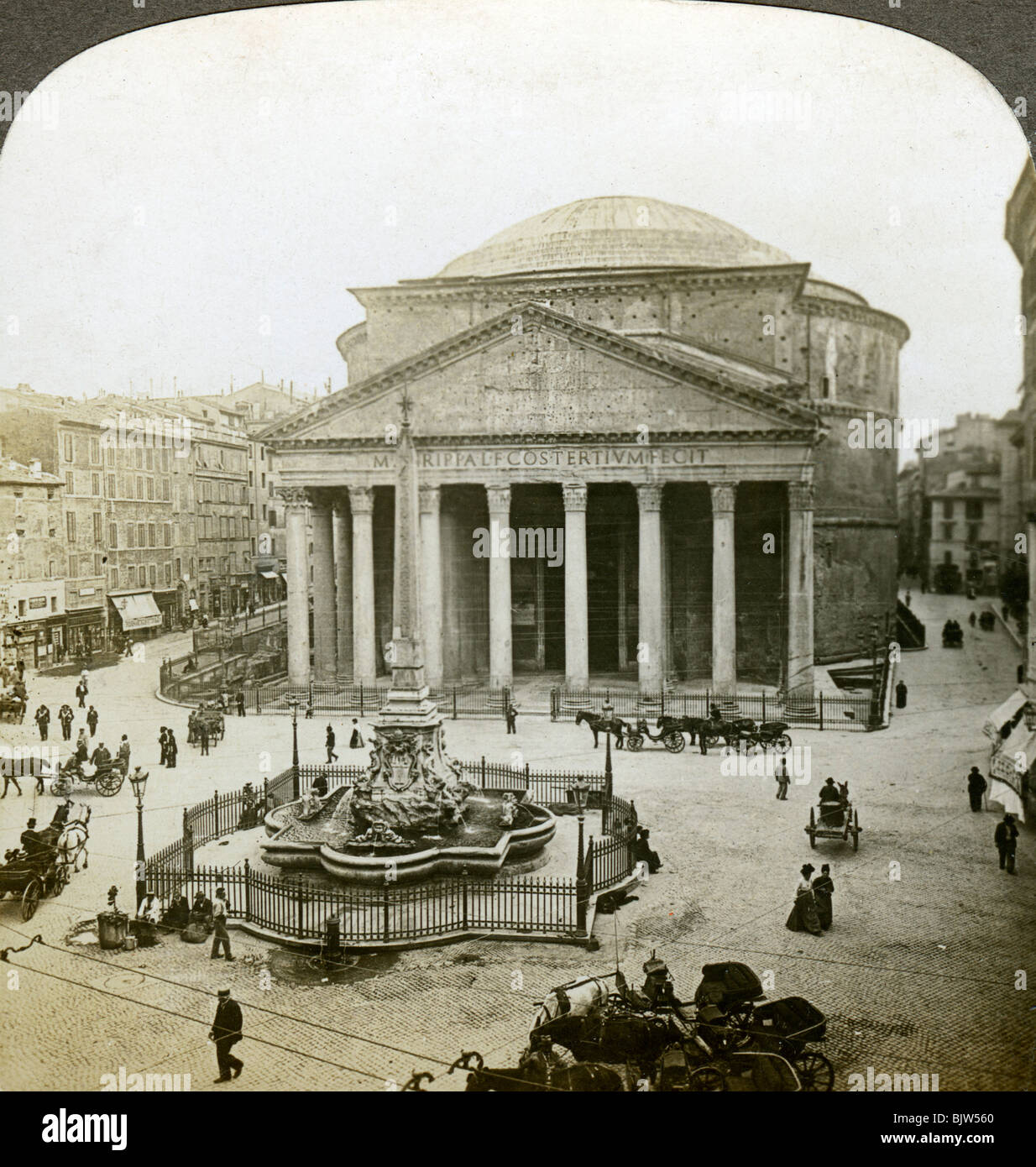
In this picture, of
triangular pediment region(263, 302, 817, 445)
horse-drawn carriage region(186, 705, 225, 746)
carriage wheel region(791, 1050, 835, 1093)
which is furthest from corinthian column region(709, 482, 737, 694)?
horse-drawn carriage region(186, 705, 225, 746)

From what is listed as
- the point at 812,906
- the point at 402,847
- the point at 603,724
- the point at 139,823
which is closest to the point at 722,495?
the point at 603,724

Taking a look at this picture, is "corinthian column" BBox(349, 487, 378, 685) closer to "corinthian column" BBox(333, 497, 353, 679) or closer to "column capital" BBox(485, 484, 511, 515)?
"corinthian column" BBox(333, 497, 353, 679)

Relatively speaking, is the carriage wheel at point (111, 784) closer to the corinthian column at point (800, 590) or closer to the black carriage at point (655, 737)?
the black carriage at point (655, 737)

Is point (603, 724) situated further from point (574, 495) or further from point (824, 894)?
point (574, 495)

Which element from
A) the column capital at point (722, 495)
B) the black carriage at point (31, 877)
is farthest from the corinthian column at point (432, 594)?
the column capital at point (722, 495)

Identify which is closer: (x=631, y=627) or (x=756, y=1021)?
(x=756, y=1021)
